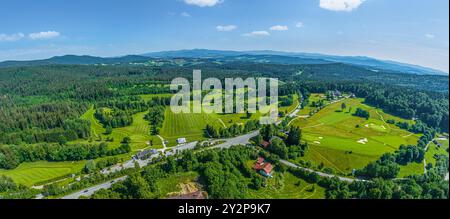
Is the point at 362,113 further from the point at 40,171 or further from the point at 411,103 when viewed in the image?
the point at 40,171

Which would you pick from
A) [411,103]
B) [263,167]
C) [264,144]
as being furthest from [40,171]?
[411,103]

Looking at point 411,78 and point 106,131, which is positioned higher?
point 411,78

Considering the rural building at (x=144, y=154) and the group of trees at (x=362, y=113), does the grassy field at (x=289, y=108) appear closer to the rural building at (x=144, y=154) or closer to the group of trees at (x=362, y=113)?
the group of trees at (x=362, y=113)

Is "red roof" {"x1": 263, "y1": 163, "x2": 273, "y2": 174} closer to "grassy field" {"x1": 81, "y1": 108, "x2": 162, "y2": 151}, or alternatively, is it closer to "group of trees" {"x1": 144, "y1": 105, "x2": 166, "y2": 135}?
"grassy field" {"x1": 81, "y1": 108, "x2": 162, "y2": 151}

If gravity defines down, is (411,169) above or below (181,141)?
below

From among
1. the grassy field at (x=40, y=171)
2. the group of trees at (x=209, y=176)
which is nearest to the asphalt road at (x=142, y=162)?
the group of trees at (x=209, y=176)

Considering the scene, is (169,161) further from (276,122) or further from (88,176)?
(276,122)
